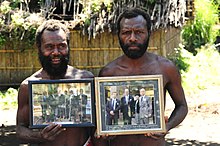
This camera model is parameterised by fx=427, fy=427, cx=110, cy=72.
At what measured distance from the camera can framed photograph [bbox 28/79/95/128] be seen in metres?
2.71

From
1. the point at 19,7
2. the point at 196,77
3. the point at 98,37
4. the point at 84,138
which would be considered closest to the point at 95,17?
the point at 98,37

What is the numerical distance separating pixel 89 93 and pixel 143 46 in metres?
0.47

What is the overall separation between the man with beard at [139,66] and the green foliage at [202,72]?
30.5 ft

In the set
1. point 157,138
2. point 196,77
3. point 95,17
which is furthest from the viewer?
point 196,77

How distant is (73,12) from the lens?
12820mm

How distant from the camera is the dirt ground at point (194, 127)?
7551 millimetres

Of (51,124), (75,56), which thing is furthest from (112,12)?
(51,124)

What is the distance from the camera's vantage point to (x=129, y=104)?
2744 mm

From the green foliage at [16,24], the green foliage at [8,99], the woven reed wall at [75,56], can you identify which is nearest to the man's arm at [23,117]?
the green foliage at [8,99]

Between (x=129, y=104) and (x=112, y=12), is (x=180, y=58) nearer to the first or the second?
(x=112, y=12)

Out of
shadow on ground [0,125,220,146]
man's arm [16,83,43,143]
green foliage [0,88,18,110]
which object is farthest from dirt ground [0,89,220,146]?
man's arm [16,83,43,143]

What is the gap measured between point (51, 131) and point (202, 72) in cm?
1279

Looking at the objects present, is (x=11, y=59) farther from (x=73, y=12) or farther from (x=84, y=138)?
(x=84, y=138)

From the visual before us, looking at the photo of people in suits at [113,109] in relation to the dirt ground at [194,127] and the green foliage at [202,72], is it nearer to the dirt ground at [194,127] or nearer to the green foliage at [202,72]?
the dirt ground at [194,127]
